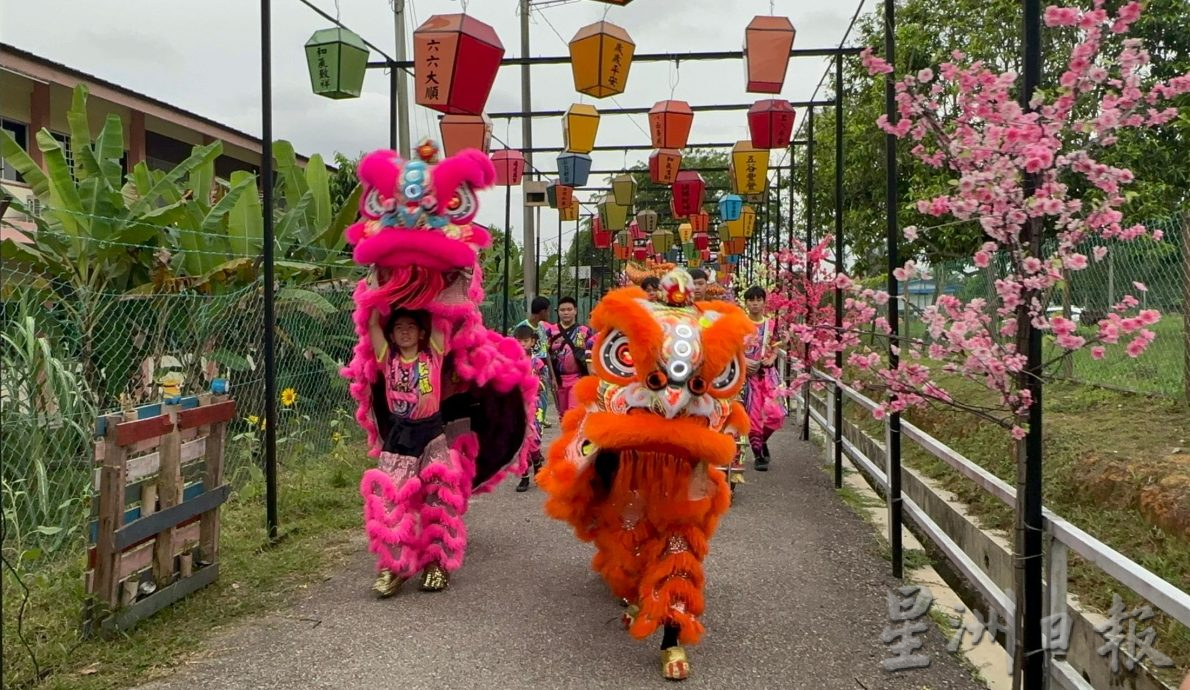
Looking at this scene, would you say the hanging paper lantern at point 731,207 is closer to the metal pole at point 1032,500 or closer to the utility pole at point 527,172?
the utility pole at point 527,172

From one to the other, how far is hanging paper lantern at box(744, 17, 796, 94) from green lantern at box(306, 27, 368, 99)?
288 centimetres

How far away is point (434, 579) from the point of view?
475cm

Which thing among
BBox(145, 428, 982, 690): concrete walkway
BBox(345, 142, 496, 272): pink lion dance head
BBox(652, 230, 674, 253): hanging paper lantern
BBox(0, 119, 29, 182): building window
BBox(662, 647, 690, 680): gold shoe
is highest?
BBox(0, 119, 29, 182): building window

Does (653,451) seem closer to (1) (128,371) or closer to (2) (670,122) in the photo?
(1) (128,371)

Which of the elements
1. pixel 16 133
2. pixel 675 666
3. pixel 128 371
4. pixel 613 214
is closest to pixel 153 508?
pixel 675 666

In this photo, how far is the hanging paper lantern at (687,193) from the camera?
37.1 feet

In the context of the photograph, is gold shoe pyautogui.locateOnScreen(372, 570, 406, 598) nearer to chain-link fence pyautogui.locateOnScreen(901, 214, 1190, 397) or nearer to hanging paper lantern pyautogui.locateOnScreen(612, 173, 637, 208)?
chain-link fence pyautogui.locateOnScreen(901, 214, 1190, 397)

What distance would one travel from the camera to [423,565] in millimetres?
4793

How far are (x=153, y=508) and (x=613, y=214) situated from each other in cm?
1022

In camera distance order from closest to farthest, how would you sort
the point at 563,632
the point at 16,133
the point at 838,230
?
the point at 563,632
the point at 838,230
the point at 16,133

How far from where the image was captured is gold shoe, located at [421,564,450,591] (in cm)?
473

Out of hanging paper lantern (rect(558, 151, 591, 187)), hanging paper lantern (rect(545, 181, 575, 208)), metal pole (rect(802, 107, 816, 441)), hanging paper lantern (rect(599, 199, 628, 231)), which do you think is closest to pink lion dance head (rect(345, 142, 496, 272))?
metal pole (rect(802, 107, 816, 441))

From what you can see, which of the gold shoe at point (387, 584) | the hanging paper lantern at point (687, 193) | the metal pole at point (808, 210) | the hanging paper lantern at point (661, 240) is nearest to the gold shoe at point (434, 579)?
the gold shoe at point (387, 584)

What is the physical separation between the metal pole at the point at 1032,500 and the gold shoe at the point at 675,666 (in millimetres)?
1308
